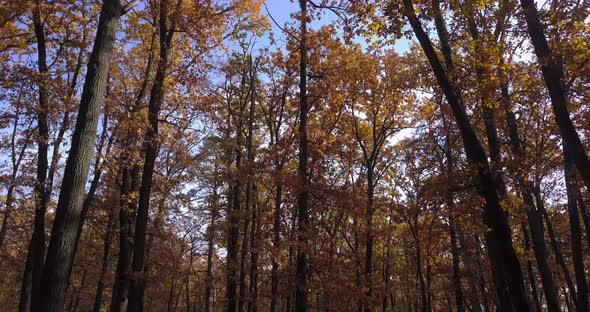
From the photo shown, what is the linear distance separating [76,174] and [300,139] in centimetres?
874

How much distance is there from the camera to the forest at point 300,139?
25.4 ft

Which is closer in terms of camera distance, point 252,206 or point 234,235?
point 234,235

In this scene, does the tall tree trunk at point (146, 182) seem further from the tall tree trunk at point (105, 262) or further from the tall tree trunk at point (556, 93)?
the tall tree trunk at point (556, 93)

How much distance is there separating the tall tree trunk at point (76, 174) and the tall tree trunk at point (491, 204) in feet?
18.5

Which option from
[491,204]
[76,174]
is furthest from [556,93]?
[76,174]

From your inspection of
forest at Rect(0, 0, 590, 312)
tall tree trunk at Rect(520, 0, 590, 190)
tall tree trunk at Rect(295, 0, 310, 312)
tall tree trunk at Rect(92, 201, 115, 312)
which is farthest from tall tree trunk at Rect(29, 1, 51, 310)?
tall tree trunk at Rect(520, 0, 590, 190)

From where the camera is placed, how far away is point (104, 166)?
13898mm

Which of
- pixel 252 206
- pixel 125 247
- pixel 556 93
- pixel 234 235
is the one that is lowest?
pixel 125 247

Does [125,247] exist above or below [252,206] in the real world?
below

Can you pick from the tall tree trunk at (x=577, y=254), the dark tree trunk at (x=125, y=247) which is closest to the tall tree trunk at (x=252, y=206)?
the dark tree trunk at (x=125, y=247)

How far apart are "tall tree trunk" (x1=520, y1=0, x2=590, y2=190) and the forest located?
36mm

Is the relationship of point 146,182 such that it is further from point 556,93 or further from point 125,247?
point 556,93

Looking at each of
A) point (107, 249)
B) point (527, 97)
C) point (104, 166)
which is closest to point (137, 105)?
point (104, 166)

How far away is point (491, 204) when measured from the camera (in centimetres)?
782
